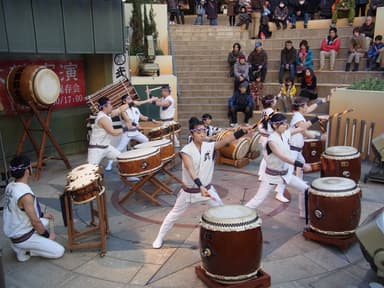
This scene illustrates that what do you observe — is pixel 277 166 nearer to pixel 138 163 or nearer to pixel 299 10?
pixel 138 163

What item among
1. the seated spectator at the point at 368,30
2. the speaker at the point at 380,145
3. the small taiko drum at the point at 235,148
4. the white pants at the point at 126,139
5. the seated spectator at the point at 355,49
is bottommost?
the small taiko drum at the point at 235,148

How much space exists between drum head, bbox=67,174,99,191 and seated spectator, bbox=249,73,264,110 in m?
8.11

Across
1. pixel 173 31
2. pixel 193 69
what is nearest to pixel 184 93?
pixel 193 69

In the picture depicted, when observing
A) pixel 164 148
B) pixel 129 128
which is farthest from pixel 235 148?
pixel 129 128

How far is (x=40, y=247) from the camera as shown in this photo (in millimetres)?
4918

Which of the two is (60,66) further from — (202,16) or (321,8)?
(321,8)

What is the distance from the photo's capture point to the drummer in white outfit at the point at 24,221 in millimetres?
4762

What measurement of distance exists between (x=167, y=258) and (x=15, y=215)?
6.22 ft

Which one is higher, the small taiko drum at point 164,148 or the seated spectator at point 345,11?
A: the seated spectator at point 345,11

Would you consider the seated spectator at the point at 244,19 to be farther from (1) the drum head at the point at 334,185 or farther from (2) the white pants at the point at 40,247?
(2) the white pants at the point at 40,247

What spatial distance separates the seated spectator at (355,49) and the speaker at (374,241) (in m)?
9.76

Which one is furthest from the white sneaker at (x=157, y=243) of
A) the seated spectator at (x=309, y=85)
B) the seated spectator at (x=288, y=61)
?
the seated spectator at (x=288, y=61)

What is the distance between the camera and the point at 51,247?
195 inches

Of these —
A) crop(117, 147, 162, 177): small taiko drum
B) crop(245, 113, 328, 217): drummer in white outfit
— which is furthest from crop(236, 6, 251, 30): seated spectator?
crop(245, 113, 328, 217): drummer in white outfit
